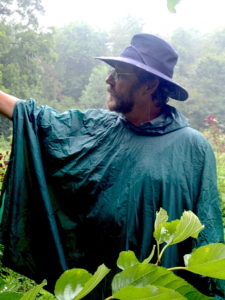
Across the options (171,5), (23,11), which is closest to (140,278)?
(171,5)

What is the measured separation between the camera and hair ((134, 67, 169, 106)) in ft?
5.32

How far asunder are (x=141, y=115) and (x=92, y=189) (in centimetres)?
45

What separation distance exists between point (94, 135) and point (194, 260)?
51.4 inches

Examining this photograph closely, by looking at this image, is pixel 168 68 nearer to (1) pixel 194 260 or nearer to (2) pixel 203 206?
(2) pixel 203 206

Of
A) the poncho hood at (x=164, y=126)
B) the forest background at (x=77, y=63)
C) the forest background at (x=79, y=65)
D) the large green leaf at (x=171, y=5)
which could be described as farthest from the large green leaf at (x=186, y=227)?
the forest background at (x=77, y=63)

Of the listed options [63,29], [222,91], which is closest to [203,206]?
[222,91]

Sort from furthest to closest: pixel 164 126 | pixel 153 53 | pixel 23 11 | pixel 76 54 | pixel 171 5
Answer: pixel 76 54 < pixel 23 11 < pixel 153 53 < pixel 164 126 < pixel 171 5

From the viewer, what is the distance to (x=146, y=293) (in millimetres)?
218

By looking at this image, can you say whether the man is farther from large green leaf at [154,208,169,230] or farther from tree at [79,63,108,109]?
tree at [79,63,108,109]

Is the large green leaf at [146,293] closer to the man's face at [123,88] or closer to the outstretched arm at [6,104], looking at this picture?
the outstretched arm at [6,104]

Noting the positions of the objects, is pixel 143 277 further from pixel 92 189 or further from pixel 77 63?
pixel 77 63

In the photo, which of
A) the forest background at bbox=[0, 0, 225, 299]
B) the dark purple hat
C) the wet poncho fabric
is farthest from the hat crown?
the forest background at bbox=[0, 0, 225, 299]

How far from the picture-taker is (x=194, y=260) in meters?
0.25

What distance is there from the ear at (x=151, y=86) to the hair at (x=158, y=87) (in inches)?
0.4
